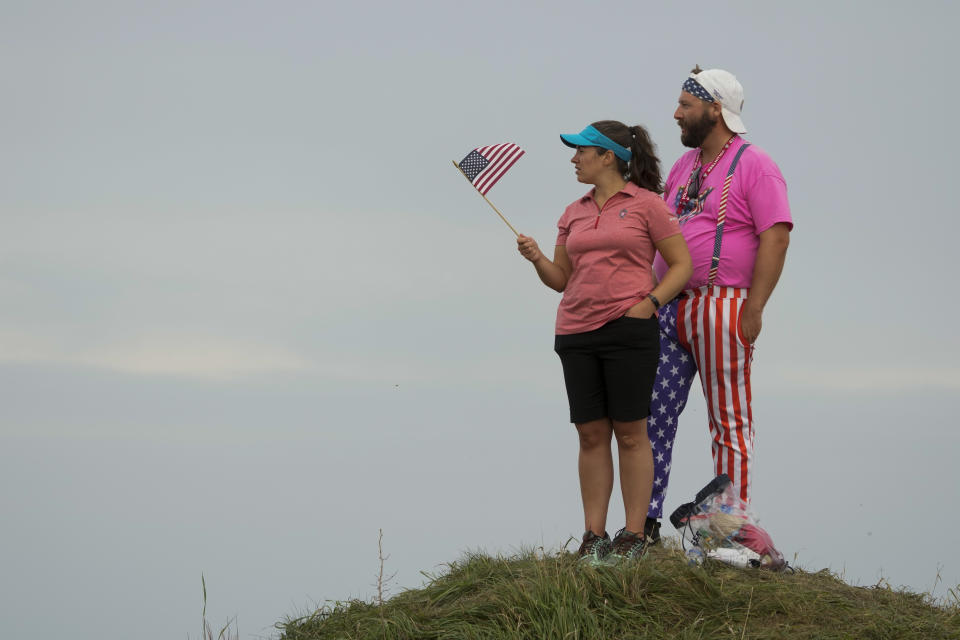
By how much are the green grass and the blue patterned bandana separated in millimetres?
2790

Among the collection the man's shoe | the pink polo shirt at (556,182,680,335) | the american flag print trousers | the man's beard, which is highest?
the man's beard

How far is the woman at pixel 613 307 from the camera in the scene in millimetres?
6426

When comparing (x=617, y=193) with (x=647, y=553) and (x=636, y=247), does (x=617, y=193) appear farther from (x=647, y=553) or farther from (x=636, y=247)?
(x=647, y=553)

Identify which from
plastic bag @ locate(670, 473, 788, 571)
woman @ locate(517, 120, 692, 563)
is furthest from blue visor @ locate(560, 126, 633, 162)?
plastic bag @ locate(670, 473, 788, 571)

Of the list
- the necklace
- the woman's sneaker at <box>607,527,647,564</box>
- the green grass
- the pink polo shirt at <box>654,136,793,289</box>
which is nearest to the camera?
the green grass

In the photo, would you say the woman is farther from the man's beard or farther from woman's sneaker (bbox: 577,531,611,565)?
the man's beard

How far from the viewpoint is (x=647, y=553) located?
21.1 feet

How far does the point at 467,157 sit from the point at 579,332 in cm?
146

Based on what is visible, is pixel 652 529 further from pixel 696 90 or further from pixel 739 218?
pixel 696 90

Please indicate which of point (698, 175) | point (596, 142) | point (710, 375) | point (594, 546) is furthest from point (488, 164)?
point (594, 546)

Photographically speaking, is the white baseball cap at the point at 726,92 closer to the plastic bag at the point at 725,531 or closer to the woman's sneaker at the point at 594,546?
the plastic bag at the point at 725,531

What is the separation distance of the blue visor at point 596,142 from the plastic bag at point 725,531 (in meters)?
2.01

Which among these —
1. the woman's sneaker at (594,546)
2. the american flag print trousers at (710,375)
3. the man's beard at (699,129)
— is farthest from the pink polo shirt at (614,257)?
the woman's sneaker at (594,546)

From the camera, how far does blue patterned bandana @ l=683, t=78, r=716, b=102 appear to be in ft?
23.2
